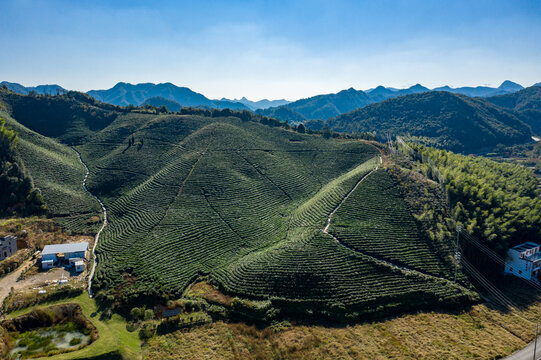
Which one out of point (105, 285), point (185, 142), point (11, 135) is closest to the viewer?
point (105, 285)

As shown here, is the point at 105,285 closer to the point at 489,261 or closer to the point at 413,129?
the point at 489,261

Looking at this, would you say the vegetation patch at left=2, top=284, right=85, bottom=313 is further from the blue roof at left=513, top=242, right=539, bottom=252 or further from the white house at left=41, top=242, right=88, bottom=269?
the blue roof at left=513, top=242, right=539, bottom=252

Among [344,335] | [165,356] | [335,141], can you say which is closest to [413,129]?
[335,141]

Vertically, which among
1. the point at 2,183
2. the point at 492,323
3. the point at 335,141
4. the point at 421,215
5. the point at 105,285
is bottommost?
the point at 492,323

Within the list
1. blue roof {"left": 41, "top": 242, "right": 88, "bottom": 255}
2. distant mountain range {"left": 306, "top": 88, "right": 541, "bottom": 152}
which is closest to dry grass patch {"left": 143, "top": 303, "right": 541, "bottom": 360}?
blue roof {"left": 41, "top": 242, "right": 88, "bottom": 255}

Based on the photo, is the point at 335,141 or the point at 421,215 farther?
the point at 335,141

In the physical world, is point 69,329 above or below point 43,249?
below

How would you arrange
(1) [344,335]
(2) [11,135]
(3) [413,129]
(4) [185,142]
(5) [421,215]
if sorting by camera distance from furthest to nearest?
(3) [413,129], (4) [185,142], (2) [11,135], (5) [421,215], (1) [344,335]
